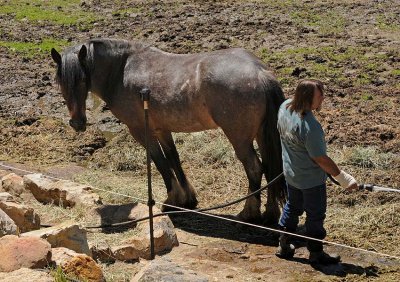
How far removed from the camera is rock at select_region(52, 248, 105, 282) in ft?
18.0

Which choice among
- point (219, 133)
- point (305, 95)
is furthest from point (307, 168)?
point (219, 133)

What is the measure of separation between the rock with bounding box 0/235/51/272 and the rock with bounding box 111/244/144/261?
1.07m

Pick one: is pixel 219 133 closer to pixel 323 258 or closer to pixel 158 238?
pixel 158 238

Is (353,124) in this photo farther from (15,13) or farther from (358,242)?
(15,13)

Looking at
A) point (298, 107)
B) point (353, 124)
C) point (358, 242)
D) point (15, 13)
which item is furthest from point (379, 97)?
point (15, 13)

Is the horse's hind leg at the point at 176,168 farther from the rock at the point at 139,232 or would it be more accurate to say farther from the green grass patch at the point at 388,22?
the green grass patch at the point at 388,22

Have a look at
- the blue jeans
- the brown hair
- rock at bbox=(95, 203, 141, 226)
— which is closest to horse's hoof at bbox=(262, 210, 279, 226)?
the blue jeans

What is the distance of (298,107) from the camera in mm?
5910

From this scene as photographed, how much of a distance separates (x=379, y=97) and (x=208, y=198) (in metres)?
4.61

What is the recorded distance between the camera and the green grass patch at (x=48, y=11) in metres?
20.7

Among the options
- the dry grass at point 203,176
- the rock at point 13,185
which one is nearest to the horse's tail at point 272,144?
the dry grass at point 203,176

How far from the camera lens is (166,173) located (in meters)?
8.30

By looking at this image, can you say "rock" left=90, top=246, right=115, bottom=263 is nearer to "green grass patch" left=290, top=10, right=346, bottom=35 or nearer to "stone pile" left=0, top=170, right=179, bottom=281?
"stone pile" left=0, top=170, right=179, bottom=281

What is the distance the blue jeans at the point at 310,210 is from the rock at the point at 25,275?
2.38m
